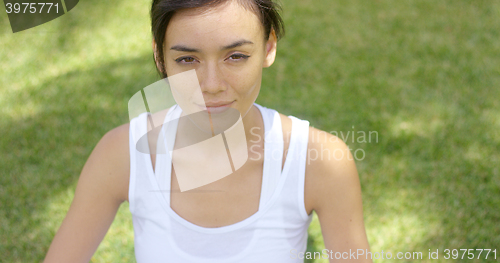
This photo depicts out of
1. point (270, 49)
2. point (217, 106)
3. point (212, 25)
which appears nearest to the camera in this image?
point (212, 25)

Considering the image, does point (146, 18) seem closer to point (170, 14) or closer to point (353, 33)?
point (353, 33)

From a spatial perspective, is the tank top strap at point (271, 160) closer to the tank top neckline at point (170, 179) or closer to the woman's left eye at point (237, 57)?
the tank top neckline at point (170, 179)

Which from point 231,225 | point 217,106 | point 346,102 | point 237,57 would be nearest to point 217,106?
point 217,106

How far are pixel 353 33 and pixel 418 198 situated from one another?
83.0 inches

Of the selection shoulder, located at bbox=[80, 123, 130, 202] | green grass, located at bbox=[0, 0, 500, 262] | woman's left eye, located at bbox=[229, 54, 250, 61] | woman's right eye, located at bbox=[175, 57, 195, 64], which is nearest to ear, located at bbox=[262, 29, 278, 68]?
woman's left eye, located at bbox=[229, 54, 250, 61]

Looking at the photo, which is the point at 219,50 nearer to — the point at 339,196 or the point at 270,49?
the point at 270,49

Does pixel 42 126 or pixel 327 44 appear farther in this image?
pixel 327 44

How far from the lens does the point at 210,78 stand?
1050mm

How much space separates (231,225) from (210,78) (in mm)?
477

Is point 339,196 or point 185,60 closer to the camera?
point 185,60

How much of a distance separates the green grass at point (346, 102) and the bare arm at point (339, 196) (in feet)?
2.70

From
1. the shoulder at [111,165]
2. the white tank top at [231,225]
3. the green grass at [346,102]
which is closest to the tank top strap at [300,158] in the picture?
the white tank top at [231,225]

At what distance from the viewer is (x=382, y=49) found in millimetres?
3650

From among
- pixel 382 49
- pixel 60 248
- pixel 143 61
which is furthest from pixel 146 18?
pixel 60 248
